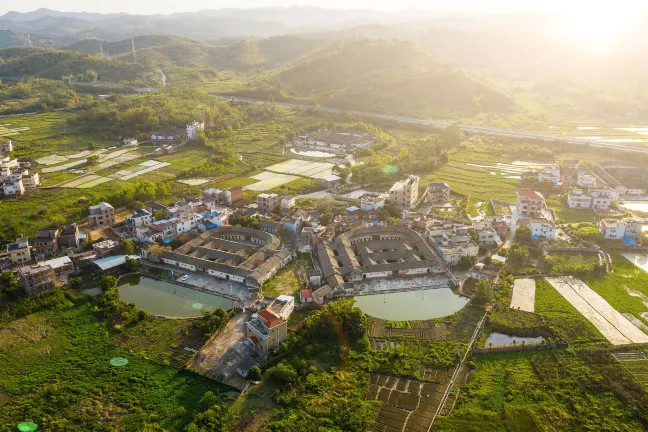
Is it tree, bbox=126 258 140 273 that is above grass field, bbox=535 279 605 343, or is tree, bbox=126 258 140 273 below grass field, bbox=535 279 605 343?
above

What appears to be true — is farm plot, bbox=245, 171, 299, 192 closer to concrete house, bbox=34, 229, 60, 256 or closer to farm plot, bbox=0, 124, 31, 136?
concrete house, bbox=34, 229, 60, 256

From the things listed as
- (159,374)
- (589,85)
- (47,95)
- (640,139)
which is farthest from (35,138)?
(589,85)

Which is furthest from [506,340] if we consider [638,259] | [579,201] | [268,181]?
[268,181]

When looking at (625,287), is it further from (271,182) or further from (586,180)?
(271,182)

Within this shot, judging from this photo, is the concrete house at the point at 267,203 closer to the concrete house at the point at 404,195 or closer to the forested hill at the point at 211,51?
the concrete house at the point at 404,195

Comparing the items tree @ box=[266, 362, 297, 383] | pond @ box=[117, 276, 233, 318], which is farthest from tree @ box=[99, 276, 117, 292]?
tree @ box=[266, 362, 297, 383]

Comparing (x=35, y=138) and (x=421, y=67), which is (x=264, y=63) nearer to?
(x=421, y=67)
